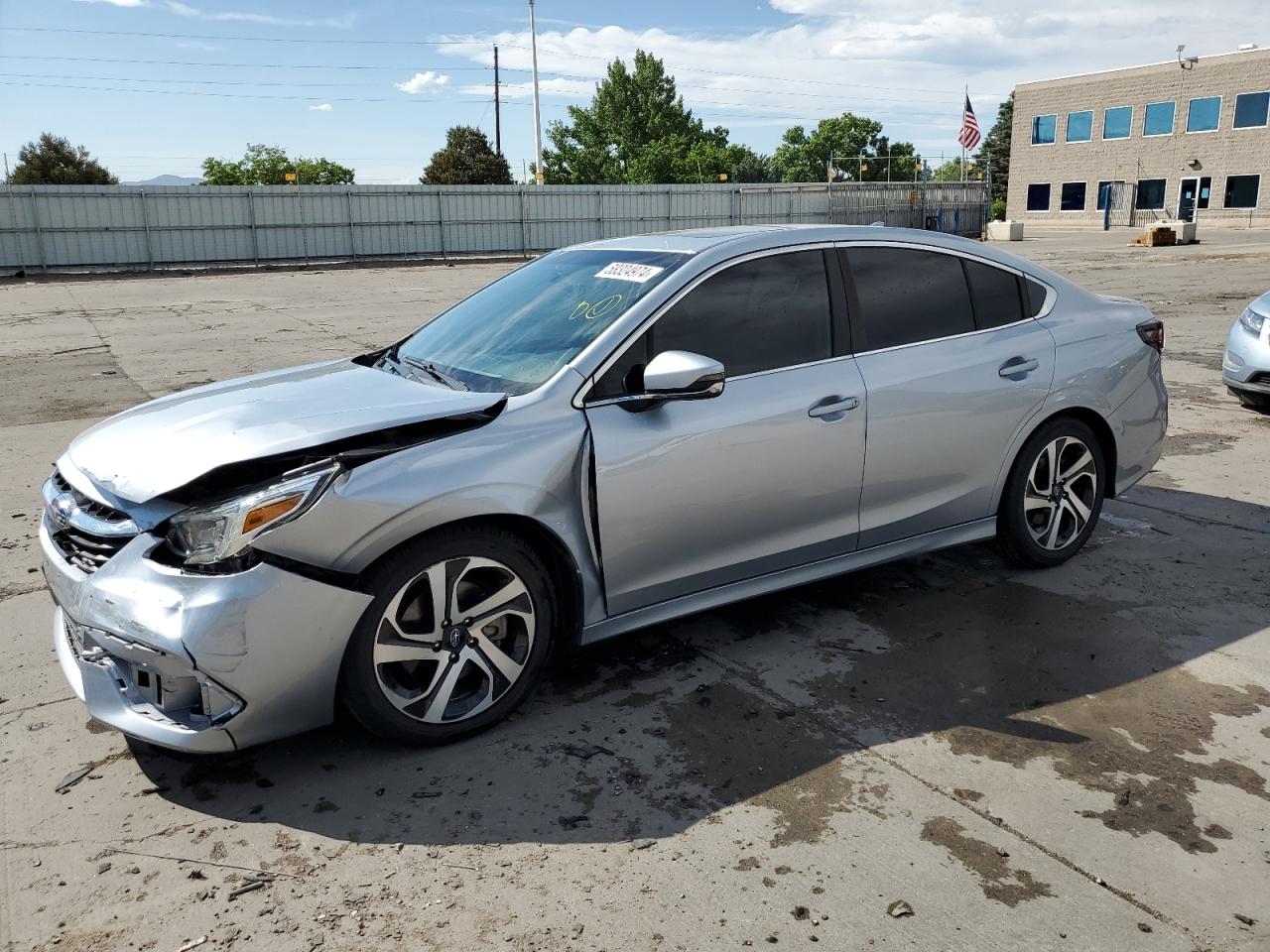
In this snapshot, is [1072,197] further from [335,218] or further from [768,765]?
[768,765]

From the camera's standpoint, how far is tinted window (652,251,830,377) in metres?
3.87

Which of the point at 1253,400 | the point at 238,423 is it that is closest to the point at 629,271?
the point at 238,423

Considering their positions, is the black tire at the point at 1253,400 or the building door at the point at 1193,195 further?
the building door at the point at 1193,195

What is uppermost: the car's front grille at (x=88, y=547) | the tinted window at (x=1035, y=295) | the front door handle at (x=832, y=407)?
the tinted window at (x=1035, y=295)

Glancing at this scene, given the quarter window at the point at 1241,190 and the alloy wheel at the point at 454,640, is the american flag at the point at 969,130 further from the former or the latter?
the alloy wheel at the point at 454,640

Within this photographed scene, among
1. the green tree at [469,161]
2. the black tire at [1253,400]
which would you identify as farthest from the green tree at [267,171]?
the black tire at [1253,400]

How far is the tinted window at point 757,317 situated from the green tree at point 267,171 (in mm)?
88456

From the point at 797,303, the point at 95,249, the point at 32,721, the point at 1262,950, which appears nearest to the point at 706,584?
the point at 797,303

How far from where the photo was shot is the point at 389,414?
11.1 ft

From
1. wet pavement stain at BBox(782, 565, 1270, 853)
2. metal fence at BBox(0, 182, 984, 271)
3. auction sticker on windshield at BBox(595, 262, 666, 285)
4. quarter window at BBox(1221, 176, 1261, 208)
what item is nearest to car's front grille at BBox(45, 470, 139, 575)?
auction sticker on windshield at BBox(595, 262, 666, 285)

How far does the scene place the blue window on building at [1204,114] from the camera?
55344mm

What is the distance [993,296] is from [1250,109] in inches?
2378

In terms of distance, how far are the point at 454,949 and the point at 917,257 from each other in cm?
334

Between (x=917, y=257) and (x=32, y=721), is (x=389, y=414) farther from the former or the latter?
(x=917, y=257)
